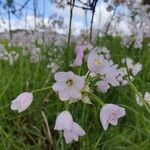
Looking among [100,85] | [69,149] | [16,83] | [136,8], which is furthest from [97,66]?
[136,8]

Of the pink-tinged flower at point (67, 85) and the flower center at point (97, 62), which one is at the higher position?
the flower center at point (97, 62)

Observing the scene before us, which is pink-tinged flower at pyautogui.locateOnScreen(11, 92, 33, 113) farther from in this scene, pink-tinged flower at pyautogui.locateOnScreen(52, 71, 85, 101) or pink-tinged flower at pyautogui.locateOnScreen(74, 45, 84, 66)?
pink-tinged flower at pyautogui.locateOnScreen(74, 45, 84, 66)

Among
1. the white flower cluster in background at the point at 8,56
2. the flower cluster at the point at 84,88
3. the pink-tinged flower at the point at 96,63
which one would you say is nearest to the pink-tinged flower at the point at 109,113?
the flower cluster at the point at 84,88

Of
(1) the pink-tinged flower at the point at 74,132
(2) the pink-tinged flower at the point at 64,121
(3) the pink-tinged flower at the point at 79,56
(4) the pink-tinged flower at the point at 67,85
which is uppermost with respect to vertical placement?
(4) the pink-tinged flower at the point at 67,85

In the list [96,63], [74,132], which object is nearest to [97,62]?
[96,63]

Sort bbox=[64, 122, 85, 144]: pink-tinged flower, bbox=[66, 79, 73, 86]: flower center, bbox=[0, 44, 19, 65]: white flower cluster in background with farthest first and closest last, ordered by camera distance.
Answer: bbox=[0, 44, 19, 65]: white flower cluster in background < bbox=[64, 122, 85, 144]: pink-tinged flower < bbox=[66, 79, 73, 86]: flower center

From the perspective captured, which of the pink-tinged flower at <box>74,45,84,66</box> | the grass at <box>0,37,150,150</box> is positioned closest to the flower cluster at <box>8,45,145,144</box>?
the pink-tinged flower at <box>74,45,84,66</box>

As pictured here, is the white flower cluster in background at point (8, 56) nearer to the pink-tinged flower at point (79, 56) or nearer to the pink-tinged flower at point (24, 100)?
the pink-tinged flower at point (79, 56)
